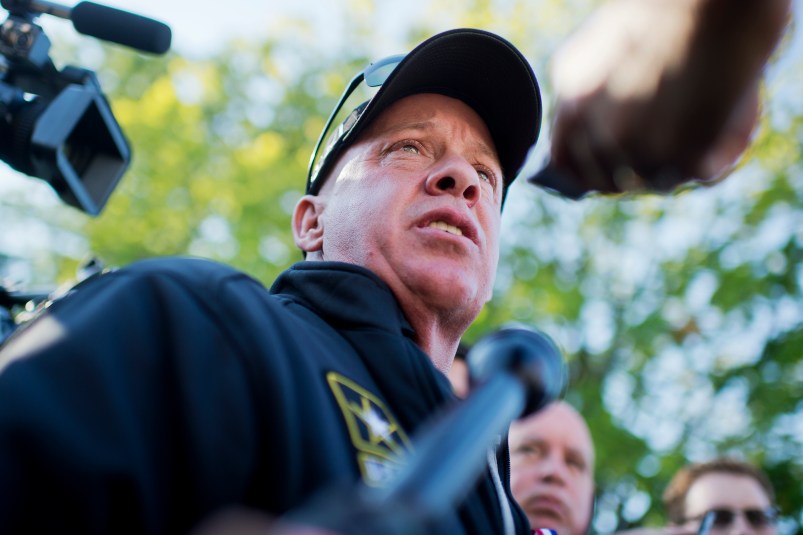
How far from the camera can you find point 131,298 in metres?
1.44

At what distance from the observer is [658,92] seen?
121cm

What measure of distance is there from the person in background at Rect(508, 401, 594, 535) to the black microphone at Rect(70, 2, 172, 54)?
235 centimetres

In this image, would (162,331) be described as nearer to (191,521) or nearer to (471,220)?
(191,521)

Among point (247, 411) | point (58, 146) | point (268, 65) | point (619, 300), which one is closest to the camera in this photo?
point (247, 411)

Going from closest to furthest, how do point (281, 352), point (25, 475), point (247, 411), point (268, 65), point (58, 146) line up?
point (25, 475), point (247, 411), point (281, 352), point (58, 146), point (268, 65)

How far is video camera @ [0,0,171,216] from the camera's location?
2898 mm

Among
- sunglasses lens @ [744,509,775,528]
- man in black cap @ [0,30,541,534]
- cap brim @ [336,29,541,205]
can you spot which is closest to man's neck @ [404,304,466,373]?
man in black cap @ [0,30,541,534]

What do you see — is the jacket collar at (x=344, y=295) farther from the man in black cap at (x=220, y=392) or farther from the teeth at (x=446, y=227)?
the teeth at (x=446, y=227)

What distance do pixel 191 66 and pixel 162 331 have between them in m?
12.7

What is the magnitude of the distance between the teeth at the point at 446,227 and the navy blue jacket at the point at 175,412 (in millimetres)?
839

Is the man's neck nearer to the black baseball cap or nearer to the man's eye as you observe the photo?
the black baseball cap

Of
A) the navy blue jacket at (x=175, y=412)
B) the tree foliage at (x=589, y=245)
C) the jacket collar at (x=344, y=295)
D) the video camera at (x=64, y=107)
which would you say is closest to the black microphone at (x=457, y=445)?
the navy blue jacket at (x=175, y=412)

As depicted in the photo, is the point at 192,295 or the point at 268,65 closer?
the point at 192,295

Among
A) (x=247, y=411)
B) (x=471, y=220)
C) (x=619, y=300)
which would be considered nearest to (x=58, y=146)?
(x=471, y=220)
